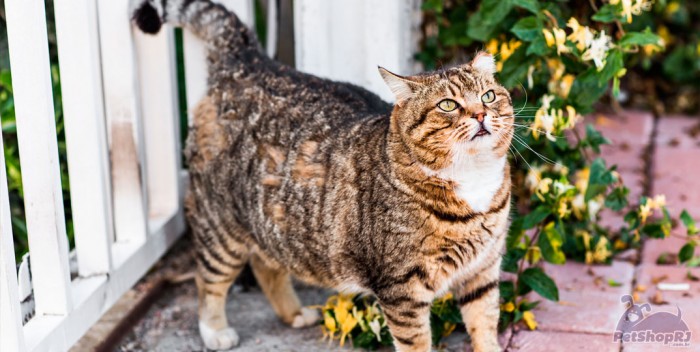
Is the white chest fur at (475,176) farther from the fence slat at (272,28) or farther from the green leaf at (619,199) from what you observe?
the fence slat at (272,28)

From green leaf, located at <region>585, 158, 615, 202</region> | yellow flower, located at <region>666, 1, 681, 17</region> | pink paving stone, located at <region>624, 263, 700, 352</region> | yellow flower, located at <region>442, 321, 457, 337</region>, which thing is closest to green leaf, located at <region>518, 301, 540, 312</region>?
yellow flower, located at <region>442, 321, 457, 337</region>

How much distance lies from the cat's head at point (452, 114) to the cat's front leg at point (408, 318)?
42 cm

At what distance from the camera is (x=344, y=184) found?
283 cm

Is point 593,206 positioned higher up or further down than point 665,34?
further down

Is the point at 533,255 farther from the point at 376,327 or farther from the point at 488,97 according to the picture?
the point at 488,97

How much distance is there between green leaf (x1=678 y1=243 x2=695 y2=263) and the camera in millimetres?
3410

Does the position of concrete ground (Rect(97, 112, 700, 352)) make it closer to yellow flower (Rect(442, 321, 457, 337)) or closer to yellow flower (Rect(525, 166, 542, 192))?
yellow flower (Rect(442, 321, 457, 337))

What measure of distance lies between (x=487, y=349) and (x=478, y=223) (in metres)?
0.47

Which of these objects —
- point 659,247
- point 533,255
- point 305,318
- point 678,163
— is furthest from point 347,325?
point 678,163

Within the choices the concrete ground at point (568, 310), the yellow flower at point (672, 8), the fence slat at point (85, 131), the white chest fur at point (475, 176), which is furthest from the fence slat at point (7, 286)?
the yellow flower at point (672, 8)

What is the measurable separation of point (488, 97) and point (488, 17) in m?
0.75

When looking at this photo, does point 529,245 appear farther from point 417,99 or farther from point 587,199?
point 417,99

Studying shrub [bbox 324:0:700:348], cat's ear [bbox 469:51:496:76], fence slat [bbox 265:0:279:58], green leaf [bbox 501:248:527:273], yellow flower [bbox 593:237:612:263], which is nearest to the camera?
cat's ear [bbox 469:51:496:76]

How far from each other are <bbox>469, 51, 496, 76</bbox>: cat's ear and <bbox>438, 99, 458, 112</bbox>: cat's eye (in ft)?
0.60
